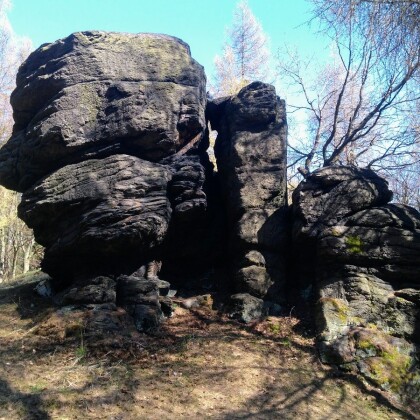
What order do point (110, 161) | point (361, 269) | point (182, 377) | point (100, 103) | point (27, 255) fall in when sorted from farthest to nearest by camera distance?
1. point (27, 255)
2. point (100, 103)
3. point (110, 161)
4. point (361, 269)
5. point (182, 377)

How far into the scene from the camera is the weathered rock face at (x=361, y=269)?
22.8 ft

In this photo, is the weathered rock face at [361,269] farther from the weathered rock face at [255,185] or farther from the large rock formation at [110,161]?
the large rock formation at [110,161]

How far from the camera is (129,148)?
879cm

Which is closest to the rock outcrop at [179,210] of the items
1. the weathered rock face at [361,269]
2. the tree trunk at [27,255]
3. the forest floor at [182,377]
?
the weathered rock face at [361,269]

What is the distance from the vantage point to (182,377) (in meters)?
6.13

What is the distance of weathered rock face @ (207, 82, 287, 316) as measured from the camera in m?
8.86

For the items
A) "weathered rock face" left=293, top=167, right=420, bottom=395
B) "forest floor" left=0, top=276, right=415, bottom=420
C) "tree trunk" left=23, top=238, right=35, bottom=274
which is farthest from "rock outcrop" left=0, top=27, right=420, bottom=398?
"tree trunk" left=23, top=238, right=35, bottom=274

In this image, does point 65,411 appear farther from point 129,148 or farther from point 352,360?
point 129,148

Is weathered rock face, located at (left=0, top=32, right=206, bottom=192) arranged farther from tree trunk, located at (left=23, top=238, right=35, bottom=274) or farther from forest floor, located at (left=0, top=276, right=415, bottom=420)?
tree trunk, located at (left=23, top=238, right=35, bottom=274)

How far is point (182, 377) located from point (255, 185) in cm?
455

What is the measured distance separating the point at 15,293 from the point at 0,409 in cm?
496

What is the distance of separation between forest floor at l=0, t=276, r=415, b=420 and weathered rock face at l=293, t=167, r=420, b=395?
0.48 m

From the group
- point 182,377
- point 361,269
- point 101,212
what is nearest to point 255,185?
point 361,269

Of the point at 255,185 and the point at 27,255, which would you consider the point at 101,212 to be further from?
the point at 27,255
